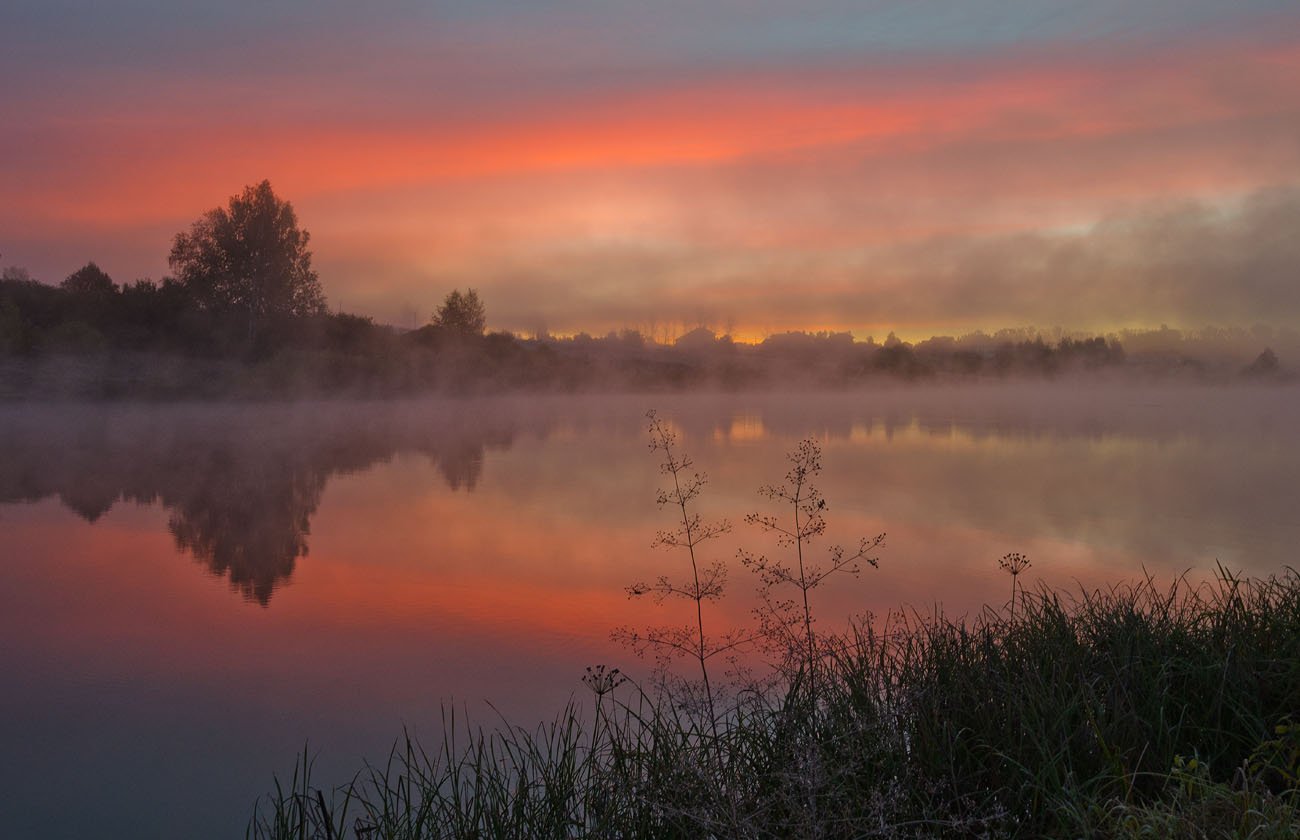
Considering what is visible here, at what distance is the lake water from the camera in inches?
250

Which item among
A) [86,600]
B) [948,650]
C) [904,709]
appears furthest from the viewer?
[86,600]

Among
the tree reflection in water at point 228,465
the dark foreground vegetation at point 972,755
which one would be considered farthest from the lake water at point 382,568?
the dark foreground vegetation at point 972,755

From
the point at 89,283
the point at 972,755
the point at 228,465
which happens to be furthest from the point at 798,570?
the point at 89,283

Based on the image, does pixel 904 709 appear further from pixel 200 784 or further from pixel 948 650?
pixel 200 784

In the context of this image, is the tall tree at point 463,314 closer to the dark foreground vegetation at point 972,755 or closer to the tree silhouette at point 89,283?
the tree silhouette at point 89,283

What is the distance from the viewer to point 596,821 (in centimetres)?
391

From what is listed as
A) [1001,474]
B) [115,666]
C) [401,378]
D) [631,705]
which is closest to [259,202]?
[401,378]

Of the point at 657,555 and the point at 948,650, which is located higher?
the point at 948,650

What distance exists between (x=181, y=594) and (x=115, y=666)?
106 inches

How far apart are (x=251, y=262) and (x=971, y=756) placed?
56.5 meters

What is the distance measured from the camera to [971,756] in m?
3.93

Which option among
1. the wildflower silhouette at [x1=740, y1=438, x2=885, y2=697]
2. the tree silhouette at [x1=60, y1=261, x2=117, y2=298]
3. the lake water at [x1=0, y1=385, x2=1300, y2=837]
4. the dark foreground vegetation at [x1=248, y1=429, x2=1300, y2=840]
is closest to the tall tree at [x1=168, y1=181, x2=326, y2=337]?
the tree silhouette at [x1=60, y1=261, x2=117, y2=298]

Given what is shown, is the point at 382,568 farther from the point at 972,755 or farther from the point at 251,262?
the point at 251,262

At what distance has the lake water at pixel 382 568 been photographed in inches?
250
